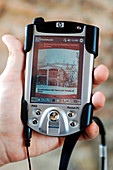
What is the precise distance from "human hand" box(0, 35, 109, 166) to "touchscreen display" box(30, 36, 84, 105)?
0.06m

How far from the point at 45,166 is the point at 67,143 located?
0.55 meters

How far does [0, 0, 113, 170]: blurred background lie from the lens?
1.30 meters

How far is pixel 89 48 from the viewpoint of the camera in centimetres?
82

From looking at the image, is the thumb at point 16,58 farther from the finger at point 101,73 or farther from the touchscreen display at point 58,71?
the finger at point 101,73

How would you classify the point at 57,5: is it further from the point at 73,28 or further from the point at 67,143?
the point at 67,143

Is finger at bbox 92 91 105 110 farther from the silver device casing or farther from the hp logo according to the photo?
the hp logo

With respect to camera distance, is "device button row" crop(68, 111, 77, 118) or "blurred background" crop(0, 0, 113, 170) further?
"blurred background" crop(0, 0, 113, 170)

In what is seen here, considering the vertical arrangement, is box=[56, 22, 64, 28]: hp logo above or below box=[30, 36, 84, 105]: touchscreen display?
above

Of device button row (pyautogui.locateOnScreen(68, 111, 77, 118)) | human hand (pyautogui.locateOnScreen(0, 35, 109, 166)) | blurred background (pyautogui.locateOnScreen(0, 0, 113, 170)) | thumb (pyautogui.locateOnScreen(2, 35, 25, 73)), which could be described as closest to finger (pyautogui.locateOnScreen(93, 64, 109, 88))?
human hand (pyautogui.locateOnScreen(0, 35, 109, 166))

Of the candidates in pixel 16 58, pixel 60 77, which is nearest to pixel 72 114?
pixel 60 77

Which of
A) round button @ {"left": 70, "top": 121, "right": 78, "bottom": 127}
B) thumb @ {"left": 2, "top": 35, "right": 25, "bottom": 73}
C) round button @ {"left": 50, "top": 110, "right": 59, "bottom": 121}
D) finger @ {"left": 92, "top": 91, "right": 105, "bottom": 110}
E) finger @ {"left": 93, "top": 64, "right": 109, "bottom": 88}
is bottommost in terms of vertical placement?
round button @ {"left": 70, "top": 121, "right": 78, "bottom": 127}

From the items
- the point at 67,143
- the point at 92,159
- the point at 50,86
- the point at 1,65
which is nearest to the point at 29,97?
the point at 50,86

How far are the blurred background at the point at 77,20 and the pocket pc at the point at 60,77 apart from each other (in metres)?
0.49

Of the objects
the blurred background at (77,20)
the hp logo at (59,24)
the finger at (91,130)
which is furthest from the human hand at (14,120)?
the blurred background at (77,20)
